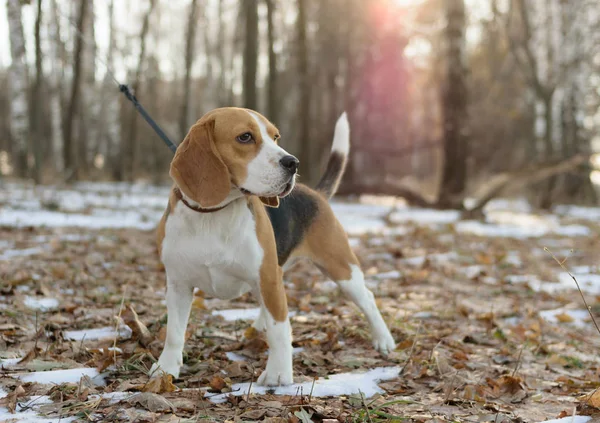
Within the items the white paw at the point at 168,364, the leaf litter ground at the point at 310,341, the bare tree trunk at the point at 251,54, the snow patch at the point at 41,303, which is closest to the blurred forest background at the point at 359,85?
the bare tree trunk at the point at 251,54

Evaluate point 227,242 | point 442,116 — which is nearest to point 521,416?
point 227,242

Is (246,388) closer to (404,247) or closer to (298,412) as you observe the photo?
(298,412)

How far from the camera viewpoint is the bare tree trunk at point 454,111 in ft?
44.6

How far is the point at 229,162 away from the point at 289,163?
317mm

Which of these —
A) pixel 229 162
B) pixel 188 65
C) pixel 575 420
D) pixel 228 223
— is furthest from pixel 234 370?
pixel 188 65

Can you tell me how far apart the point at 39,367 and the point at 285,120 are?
36.4 meters

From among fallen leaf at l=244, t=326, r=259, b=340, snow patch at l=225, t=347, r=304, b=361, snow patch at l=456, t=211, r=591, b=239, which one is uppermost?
fallen leaf at l=244, t=326, r=259, b=340

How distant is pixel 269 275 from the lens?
10.8 ft

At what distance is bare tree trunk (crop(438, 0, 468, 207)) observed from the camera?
13.6 meters

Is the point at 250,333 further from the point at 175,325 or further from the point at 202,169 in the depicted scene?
the point at 202,169

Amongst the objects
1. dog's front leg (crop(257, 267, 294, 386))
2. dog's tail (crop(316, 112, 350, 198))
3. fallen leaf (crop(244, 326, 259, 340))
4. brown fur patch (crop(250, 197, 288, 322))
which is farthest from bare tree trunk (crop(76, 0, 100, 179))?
dog's front leg (crop(257, 267, 294, 386))

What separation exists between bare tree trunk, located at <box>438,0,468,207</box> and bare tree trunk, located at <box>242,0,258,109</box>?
458 cm

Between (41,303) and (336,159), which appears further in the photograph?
(336,159)

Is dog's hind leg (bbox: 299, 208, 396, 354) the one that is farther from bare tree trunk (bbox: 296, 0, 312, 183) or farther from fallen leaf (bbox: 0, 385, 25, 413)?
bare tree trunk (bbox: 296, 0, 312, 183)
